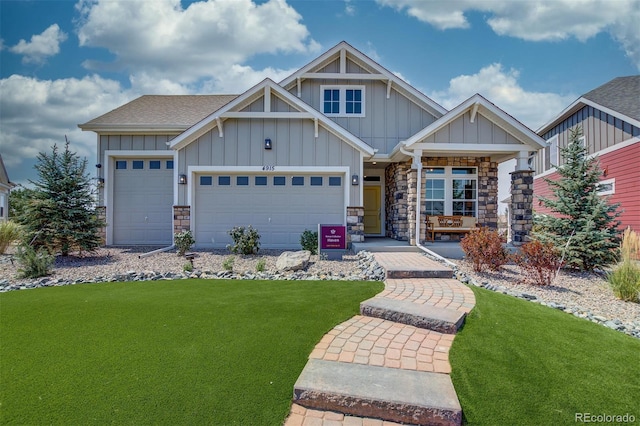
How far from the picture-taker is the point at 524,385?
9.30 feet

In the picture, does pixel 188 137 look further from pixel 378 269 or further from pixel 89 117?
pixel 378 269

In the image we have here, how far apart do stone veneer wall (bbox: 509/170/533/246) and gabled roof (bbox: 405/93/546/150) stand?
0.92m

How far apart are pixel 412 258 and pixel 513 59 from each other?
904cm

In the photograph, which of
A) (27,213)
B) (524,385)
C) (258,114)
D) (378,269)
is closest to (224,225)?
(258,114)

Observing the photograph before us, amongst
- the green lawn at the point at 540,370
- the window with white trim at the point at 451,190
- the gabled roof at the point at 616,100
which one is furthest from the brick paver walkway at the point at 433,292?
the gabled roof at the point at 616,100

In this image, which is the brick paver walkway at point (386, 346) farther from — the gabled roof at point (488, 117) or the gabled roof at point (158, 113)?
the gabled roof at point (158, 113)

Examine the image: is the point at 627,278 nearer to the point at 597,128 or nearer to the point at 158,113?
the point at 597,128

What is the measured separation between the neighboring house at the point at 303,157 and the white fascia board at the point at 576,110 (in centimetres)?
392

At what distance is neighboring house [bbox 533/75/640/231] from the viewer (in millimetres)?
10602

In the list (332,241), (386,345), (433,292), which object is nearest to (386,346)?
(386,345)

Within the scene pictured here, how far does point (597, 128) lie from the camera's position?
1252 cm

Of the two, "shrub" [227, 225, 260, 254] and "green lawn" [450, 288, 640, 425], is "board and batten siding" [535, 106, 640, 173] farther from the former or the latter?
"shrub" [227, 225, 260, 254]

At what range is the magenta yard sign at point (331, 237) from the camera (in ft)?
28.3

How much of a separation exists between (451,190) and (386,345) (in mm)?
9270
